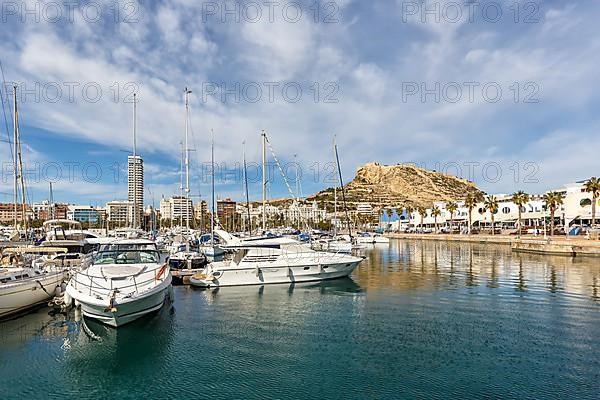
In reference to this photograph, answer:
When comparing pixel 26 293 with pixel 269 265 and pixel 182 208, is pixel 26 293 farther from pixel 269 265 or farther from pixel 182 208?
pixel 182 208

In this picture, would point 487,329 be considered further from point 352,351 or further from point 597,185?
point 597,185

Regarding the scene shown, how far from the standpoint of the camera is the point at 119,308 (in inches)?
618

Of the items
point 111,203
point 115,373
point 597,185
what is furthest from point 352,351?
point 111,203

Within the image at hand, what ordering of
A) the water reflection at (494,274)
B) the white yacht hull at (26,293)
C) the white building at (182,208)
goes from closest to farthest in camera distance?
1. the white yacht hull at (26,293)
2. the water reflection at (494,274)
3. the white building at (182,208)

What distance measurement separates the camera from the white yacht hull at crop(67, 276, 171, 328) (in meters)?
15.6

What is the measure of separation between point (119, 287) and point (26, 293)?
645cm

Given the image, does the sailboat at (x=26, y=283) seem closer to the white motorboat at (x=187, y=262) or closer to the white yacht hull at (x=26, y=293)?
the white yacht hull at (x=26, y=293)

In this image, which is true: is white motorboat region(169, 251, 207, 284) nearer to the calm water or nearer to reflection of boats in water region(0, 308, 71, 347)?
the calm water

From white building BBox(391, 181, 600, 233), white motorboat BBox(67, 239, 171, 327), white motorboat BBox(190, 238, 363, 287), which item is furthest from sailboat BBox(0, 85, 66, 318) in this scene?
white building BBox(391, 181, 600, 233)

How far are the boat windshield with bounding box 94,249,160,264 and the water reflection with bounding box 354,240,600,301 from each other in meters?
14.2

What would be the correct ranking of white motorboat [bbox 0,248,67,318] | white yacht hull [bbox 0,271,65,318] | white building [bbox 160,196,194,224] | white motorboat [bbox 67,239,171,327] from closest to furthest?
white motorboat [bbox 67,239,171,327] → white yacht hull [bbox 0,271,65,318] → white motorboat [bbox 0,248,67,318] → white building [bbox 160,196,194,224]

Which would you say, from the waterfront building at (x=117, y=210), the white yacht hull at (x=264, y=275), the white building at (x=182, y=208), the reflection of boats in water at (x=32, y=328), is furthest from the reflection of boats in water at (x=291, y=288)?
the waterfront building at (x=117, y=210)

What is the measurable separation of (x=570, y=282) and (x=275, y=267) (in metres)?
21.0

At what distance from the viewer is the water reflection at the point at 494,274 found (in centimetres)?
2763
